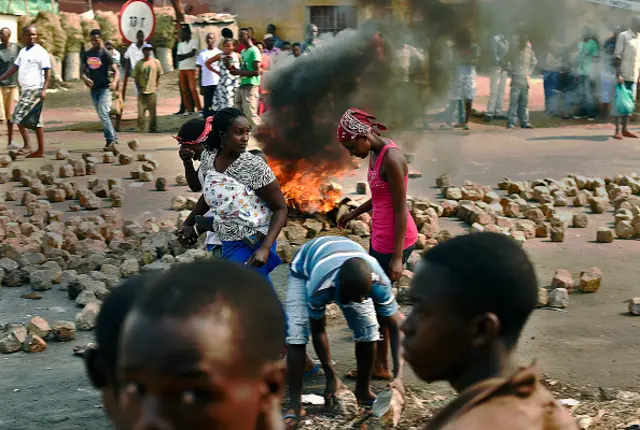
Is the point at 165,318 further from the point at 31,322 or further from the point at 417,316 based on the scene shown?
the point at 31,322

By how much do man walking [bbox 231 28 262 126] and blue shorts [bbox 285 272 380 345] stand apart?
8.68 meters

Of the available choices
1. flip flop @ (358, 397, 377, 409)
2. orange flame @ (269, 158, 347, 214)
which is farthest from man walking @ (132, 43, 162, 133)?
flip flop @ (358, 397, 377, 409)

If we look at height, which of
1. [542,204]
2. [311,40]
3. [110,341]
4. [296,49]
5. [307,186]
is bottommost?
[542,204]

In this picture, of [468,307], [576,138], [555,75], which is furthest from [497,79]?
[468,307]

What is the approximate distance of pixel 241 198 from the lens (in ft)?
17.6

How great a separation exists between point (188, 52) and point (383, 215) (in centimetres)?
1318

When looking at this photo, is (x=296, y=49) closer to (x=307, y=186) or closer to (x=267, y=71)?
(x=267, y=71)

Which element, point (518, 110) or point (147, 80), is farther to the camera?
point (518, 110)

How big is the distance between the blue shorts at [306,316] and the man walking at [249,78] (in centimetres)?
868

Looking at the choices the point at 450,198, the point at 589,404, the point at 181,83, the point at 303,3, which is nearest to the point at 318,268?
the point at 589,404

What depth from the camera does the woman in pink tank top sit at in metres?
5.53

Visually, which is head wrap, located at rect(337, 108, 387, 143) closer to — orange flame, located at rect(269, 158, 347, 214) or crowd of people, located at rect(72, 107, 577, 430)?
crowd of people, located at rect(72, 107, 577, 430)

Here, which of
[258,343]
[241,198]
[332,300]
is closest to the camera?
[258,343]

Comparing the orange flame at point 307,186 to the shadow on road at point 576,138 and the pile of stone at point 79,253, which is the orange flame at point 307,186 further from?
the shadow on road at point 576,138
